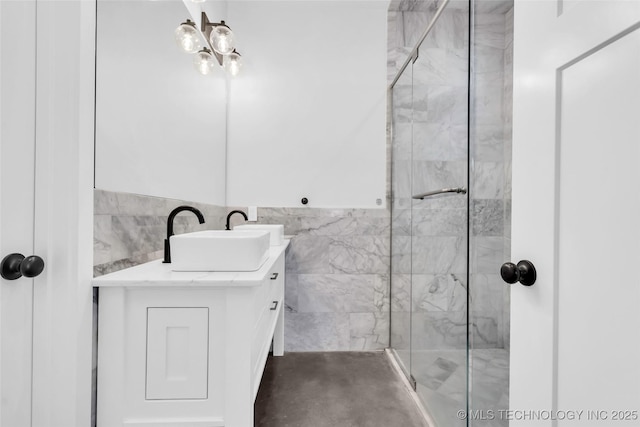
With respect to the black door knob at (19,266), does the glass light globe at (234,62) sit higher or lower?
higher

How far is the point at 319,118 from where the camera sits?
2320 millimetres

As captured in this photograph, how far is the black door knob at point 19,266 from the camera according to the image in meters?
0.69

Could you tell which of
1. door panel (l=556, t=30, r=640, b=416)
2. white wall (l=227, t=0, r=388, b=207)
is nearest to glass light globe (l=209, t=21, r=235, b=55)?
white wall (l=227, t=0, r=388, b=207)

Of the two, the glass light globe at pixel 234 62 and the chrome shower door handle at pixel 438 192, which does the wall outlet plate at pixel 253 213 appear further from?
the chrome shower door handle at pixel 438 192

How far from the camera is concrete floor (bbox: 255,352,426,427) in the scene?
60.3 inches

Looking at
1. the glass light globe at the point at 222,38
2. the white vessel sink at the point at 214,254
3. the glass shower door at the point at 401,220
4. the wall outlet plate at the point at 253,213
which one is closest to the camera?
the white vessel sink at the point at 214,254

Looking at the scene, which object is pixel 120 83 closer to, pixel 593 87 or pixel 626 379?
pixel 593 87

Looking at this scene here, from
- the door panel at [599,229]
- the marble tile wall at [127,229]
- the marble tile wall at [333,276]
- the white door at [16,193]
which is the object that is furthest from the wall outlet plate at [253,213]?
the door panel at [599,229]

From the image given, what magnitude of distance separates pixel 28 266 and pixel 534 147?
1165mm

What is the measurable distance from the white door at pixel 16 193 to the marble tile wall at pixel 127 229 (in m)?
0.17

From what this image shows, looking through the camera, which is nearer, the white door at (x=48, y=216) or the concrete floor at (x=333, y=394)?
the white door at (x=48, y=216)

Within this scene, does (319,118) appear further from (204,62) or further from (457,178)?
(457,178)

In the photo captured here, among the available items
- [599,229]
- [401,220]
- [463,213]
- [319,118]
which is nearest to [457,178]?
[463,213]

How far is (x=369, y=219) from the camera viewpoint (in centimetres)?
230
